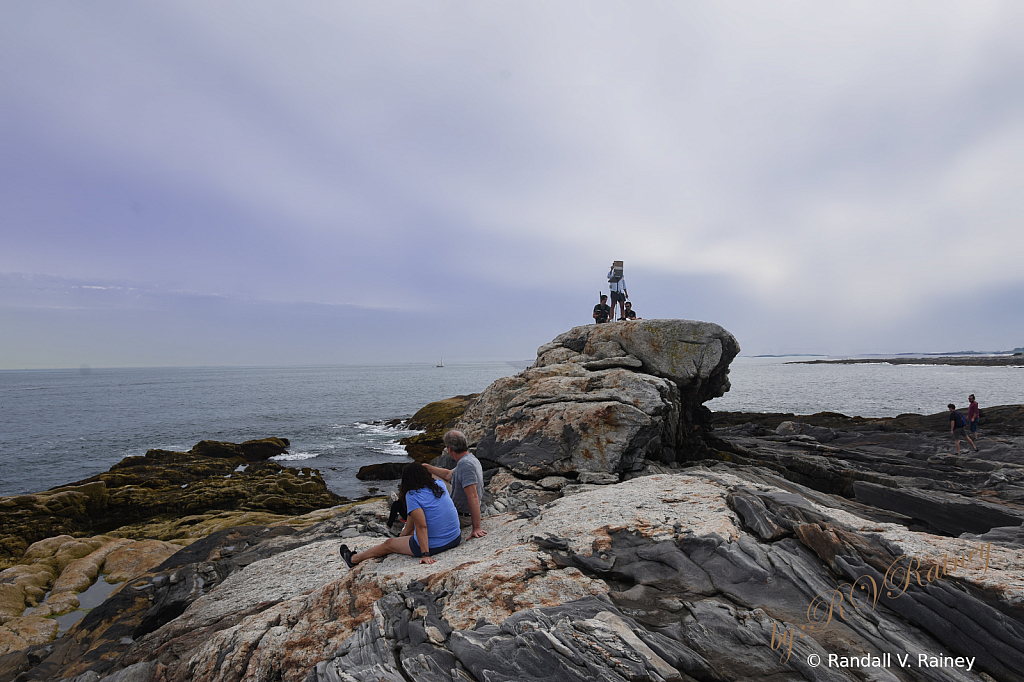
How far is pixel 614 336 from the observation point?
1967 cm

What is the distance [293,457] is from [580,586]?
36647mm

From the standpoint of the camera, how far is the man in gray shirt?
8352 mm

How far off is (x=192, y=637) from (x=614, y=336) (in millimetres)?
17122

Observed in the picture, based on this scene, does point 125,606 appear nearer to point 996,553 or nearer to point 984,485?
point 996,553

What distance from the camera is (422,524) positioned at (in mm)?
7180

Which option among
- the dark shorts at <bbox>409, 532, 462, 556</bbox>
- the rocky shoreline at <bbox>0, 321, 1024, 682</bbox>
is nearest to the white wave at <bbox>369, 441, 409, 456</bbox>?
the rocky shoreline at <bbox>0, 321, 1024, 682</bbox>

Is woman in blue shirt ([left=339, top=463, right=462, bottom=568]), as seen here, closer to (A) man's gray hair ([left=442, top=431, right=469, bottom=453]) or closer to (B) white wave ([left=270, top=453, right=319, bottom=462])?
(A) man's gray hair ([left=442, top=431, right=469, bottom=453])

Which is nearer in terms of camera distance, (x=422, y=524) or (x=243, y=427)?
(x=422, y=524)

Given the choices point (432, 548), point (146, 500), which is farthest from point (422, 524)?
point (146, 500)

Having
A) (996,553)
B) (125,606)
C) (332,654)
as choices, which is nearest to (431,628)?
(332,654)

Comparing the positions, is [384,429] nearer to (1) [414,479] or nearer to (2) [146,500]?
(2) [146,500]

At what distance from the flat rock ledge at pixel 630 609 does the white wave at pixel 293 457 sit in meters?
27.8

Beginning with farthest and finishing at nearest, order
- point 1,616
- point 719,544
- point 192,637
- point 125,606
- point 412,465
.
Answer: point 1,616, point 125,606, point 412,465, point 192,637, point 719,544

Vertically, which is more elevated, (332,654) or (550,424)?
(550,424)
